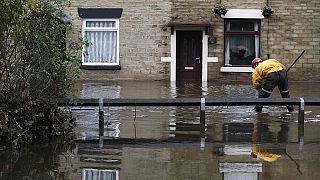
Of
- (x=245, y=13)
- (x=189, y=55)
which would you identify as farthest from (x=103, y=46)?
(x=245, y=13)

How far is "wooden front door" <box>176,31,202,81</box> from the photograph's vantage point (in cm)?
2344

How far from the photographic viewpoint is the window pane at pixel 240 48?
2333cm

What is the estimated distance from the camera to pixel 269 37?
2305cm

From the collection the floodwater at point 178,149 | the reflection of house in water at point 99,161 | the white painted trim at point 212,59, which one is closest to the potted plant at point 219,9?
the white painted trim at point 212,59

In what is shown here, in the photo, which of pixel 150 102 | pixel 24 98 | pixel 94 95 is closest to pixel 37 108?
pixel 24 98

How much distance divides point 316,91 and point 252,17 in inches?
196

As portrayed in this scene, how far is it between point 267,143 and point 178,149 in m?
1.49

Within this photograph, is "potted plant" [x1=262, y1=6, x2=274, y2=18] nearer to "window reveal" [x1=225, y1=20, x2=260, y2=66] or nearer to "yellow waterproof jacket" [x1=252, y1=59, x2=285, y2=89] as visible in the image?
"window reveal" [x1=225, y1=20, x2=260, y2=66]

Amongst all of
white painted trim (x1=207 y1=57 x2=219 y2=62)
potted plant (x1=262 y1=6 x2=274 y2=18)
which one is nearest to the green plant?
white painted trim (x1=207 y1=57 x2=219 y2=62)

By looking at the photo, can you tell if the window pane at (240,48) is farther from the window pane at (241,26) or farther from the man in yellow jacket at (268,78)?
the man in yellow jacket at (268,78)

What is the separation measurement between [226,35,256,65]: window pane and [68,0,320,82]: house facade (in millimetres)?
38

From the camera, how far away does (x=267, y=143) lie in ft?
30.5

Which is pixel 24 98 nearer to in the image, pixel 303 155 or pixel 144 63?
pixel 303 155

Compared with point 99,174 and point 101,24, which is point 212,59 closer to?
point 101,24
